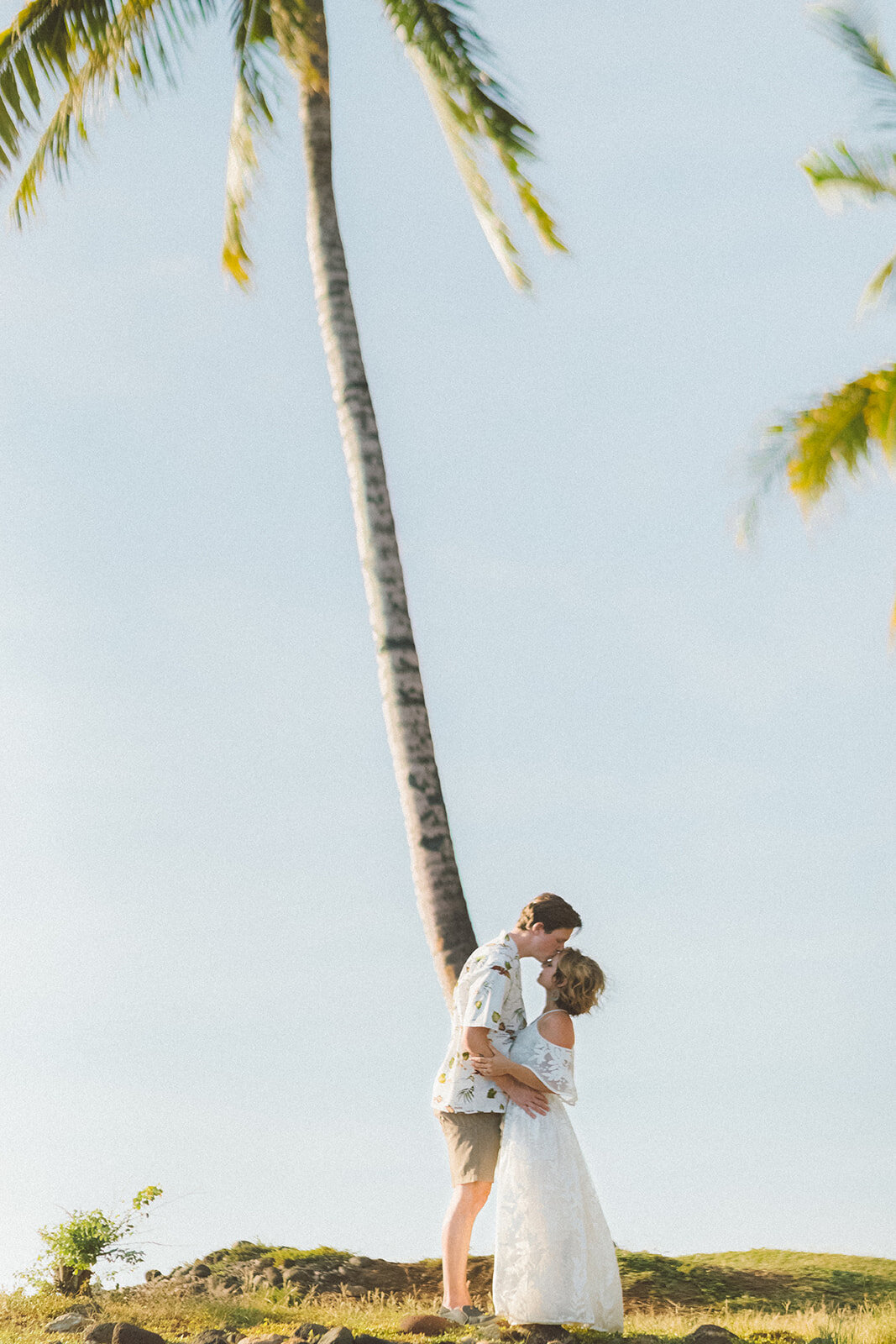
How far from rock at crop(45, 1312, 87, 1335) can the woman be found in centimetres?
320

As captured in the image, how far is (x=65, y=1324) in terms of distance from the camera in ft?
25.7

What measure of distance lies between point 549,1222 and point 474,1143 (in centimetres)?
64

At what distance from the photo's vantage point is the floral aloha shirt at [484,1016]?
655 cm

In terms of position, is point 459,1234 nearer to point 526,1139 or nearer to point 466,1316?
point 466,1316

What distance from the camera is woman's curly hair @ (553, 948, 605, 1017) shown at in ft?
21.6

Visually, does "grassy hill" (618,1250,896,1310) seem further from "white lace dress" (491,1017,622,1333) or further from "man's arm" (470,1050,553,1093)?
"man's arm" (470,1050,553,1093)

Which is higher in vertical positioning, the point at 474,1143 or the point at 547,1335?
the point at 474,1143

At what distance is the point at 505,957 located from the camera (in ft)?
21.8

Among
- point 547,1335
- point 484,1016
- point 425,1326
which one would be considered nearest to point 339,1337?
point 425,1326

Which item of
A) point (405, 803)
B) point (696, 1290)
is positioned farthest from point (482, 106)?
point (696, 1290)

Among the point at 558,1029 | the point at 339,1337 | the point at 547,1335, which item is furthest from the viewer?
the point at 558,1029

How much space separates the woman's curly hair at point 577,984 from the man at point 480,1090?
0.54ft

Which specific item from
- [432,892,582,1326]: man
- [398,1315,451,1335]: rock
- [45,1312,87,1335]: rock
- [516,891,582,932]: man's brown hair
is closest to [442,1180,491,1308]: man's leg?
[432,892,582,1326]: man

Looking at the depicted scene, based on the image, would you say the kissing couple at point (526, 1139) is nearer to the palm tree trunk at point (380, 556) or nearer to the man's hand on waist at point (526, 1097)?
the man's hand on waist at point (526, 1097)
